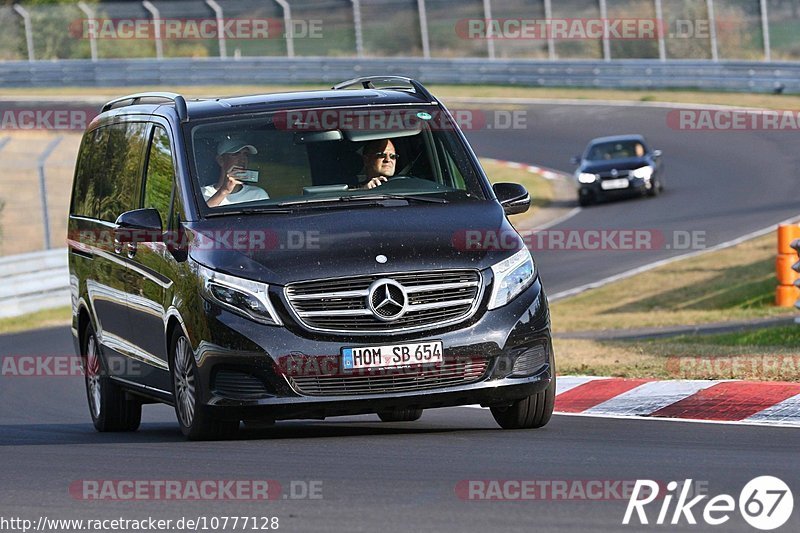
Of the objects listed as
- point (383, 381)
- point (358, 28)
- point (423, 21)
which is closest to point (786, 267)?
point (383, 381)

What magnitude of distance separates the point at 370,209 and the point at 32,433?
9.99 feet

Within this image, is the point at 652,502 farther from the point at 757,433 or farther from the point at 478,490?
the point at 757,433

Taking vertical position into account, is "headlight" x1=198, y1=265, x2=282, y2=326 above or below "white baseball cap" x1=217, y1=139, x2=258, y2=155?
below

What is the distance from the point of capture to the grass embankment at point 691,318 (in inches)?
470

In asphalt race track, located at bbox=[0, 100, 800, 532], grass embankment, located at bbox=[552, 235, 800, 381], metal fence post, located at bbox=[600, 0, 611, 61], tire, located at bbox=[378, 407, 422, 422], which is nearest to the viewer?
asphalt race track, located at bbox=[0, 100, 800, 532]

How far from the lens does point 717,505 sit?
6543mm

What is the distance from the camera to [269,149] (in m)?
9.59

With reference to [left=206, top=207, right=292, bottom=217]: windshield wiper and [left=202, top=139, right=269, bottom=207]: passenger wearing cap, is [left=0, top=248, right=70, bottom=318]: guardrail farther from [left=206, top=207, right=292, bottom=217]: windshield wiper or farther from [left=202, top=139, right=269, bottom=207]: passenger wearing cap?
[left=206, top=207, right=292, bottom=217]: windshield wiper

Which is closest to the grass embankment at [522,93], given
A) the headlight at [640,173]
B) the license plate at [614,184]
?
the headlight at [640,173]

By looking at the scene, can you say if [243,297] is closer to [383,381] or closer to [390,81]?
[383,381]

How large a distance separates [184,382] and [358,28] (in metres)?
42.7

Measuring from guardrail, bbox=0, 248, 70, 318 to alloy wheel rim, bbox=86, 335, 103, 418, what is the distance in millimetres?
11849

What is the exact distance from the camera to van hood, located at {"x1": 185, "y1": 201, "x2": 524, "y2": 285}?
28.3ft

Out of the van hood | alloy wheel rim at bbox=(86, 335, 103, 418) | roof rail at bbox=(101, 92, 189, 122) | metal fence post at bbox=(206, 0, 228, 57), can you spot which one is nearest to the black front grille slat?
the van hood
